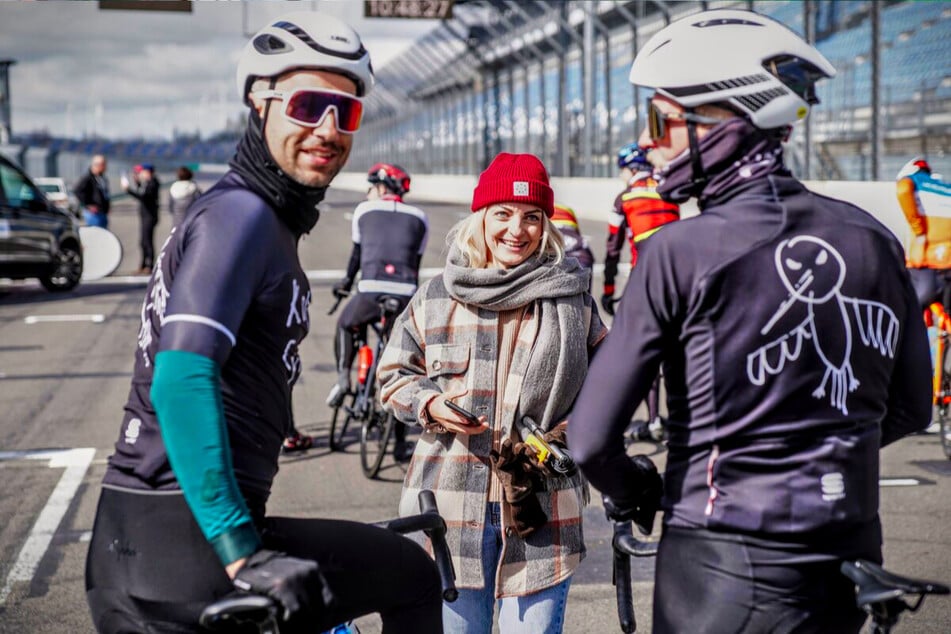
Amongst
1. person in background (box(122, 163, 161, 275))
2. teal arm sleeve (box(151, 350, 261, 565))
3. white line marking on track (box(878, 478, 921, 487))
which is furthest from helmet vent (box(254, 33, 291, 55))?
person in background (box(122, 163, 161, 275))

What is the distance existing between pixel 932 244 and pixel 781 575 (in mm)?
6974

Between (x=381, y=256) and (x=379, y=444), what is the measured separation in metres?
1.33

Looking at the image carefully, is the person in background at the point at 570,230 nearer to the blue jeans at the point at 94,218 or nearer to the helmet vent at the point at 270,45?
the helmet vent at the point at 270,45

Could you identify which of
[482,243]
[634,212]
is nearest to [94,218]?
[634,212]

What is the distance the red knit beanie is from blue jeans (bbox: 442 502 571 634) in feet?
3.09

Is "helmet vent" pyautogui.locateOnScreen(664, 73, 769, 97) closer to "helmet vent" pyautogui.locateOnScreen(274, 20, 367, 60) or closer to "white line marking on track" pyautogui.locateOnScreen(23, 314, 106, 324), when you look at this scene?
"helmet vent" pyautogui.locateOnScreen(274, 20, 367, 60)

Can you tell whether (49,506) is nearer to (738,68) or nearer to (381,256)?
(381,256)

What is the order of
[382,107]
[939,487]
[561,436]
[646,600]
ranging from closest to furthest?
[561,436] < [646,600] < [939,487] < [382,107]

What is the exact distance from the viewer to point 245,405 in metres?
2.31

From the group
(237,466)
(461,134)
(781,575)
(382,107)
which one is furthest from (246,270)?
(382,107)

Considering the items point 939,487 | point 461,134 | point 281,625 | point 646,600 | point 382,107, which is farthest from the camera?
point 382,107

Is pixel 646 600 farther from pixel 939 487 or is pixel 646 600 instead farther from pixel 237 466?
pixel 237 466

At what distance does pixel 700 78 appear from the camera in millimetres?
2256

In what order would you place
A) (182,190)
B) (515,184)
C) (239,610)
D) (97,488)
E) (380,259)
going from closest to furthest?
(239,610), (515,184), (97,488), (380,259), (182,190)
